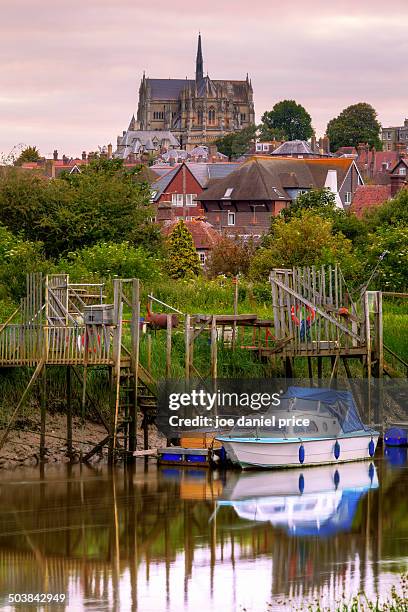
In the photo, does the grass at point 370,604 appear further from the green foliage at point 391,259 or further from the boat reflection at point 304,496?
the green foliage at point 391,259

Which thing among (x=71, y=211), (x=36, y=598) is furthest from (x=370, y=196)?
(x=36, y=598)

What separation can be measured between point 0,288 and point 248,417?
16829 mm

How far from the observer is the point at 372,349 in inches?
1818

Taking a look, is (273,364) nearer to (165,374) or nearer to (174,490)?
(165,374)

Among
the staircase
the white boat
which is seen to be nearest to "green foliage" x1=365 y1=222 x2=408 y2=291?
the white boat

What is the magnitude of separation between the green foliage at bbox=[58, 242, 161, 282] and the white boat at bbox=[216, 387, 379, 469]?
1837cm

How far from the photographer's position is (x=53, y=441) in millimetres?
41625

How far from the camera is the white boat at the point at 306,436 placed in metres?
38.8

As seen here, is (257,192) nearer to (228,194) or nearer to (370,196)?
(228,194)

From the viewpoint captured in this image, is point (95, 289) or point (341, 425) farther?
point (95, 289)

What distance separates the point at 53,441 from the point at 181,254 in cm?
5176

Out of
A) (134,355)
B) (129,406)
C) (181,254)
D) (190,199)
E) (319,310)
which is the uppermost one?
(190,199)

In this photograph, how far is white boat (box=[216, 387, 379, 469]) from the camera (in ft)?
127

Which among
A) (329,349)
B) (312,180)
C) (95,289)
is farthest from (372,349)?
(312,180)
